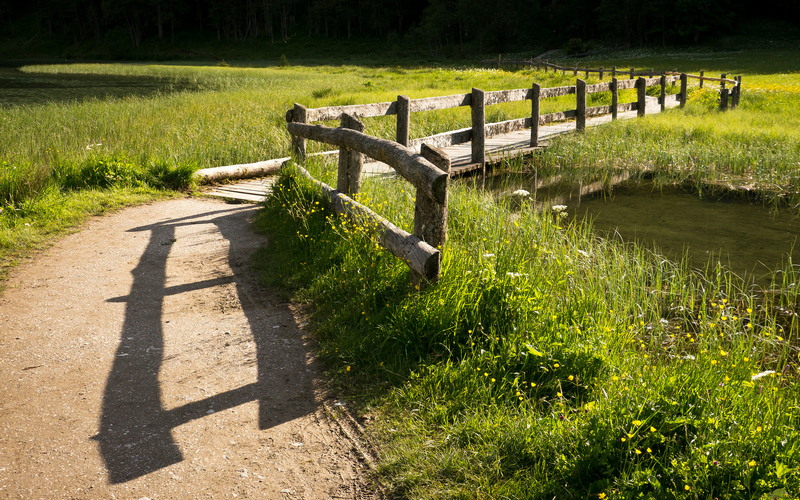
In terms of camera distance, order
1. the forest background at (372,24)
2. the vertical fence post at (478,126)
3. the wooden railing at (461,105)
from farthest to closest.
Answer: the forest background at (372,24) → the vertical fence post at (478,126) → the wooden railing at (461,105)

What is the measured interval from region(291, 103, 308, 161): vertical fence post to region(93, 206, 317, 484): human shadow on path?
307cm

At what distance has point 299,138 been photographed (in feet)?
30.4

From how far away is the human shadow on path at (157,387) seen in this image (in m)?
3.67

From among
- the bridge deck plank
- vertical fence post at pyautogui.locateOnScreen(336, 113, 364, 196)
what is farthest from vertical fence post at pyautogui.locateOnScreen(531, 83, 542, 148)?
vertical fence post at pyautogui.locateOnScreen(336, 113, 364, 196)

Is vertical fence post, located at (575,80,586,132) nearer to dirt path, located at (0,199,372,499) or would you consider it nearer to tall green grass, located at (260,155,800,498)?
tall green grass, located at (260,155,800,498)

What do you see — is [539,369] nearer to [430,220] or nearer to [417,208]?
[430,220]

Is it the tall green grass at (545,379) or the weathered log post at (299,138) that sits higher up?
the weathered log post at (299,138)

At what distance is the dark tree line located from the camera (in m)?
66.1

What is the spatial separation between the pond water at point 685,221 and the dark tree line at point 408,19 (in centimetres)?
6079

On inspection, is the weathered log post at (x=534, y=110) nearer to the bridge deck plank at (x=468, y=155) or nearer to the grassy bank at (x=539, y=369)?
the bridge deck plank at (x=468, y=155)

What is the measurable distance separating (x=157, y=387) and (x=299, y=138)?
549 cm

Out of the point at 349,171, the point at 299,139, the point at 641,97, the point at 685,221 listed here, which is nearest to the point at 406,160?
the point at 349,171

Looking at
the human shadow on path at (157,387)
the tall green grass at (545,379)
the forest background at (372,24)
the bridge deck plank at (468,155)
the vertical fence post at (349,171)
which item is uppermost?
the forest background at (372,24)

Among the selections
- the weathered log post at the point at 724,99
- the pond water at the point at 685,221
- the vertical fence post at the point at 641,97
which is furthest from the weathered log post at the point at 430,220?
the weathered log post at the point at 724,99
